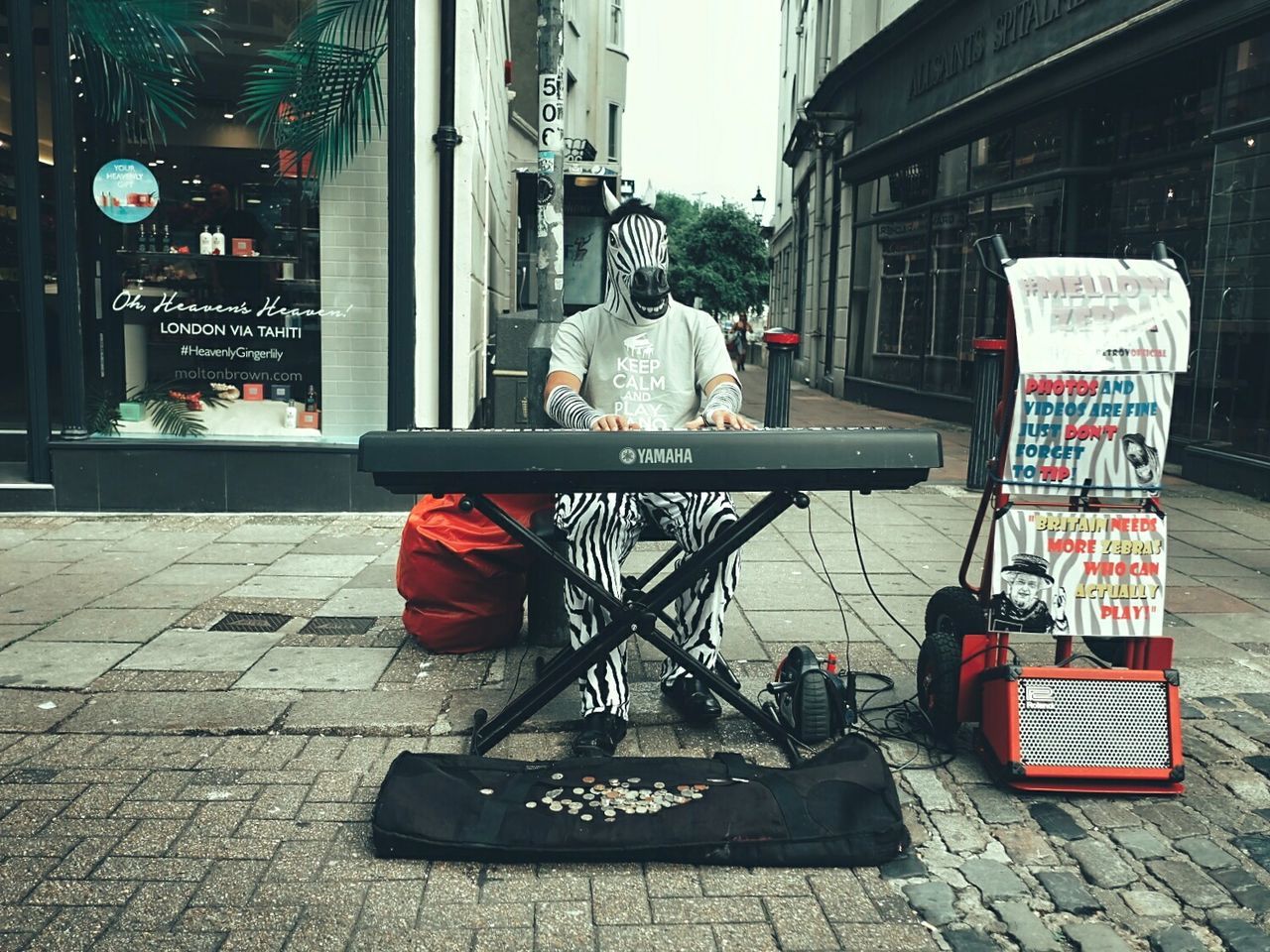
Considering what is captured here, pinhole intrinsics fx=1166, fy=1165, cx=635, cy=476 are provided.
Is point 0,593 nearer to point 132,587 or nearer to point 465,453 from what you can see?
point 132,587

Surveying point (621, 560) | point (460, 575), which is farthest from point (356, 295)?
point (621, 560)

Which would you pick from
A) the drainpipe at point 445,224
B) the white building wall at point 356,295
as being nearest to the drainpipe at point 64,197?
the white building wall at point 356,295

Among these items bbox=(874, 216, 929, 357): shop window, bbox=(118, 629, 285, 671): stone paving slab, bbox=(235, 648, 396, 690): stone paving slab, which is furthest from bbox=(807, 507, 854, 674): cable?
bbox=(874, 216, 929, 357): shop window

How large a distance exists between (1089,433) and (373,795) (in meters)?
2.36

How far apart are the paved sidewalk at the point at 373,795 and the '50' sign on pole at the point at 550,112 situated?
9.82 feet

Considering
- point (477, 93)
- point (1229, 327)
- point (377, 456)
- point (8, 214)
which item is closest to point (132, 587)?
point (377, 456)

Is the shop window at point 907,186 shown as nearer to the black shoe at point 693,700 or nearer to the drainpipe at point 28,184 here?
the drainpipe at point 28,184

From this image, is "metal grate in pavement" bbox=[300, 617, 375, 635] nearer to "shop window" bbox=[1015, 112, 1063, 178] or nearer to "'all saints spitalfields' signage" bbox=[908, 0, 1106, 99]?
"'all saints spitalfields' signage" bbox=[908, 0, 1106, 99]

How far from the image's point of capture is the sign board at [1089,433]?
137 inches

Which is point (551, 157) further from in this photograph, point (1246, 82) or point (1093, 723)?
point (1246, 82)

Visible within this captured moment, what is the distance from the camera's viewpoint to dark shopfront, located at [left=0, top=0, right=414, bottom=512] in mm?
Answer: 7309

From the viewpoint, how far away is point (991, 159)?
45.8 ft

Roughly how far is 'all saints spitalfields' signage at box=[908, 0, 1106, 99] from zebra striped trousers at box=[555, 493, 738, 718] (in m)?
9.22

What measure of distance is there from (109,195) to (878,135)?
13158 millimetres
